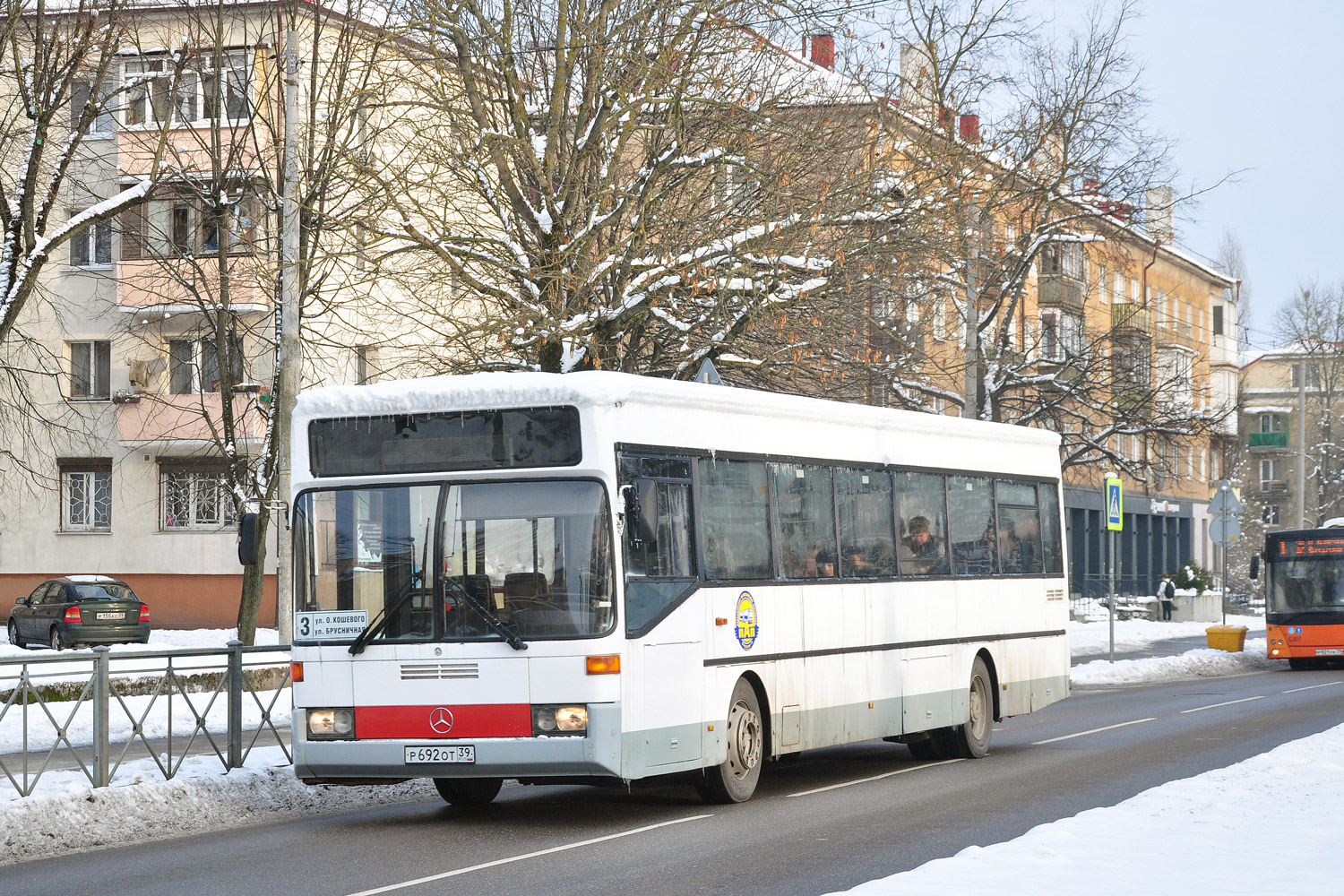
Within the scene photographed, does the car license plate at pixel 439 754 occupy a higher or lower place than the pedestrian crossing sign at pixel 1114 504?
lower

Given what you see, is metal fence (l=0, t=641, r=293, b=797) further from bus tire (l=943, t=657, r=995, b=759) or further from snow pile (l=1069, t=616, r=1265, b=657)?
snow pile (l=1069, t=616, r=1265, b=657)

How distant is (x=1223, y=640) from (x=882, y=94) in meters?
16.8

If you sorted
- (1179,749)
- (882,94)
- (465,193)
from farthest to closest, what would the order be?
1. (882,94)
2. (465,193)
3. (1179,749)

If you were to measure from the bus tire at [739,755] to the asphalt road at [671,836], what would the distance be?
0.14 m

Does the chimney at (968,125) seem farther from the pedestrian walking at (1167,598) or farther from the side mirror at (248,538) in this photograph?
the pedestrian walking at (1167,598)

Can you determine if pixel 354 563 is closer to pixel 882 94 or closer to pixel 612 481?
pixel 612 481

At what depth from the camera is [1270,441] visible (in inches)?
3957

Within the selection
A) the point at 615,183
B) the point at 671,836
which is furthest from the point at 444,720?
the point at 615,183

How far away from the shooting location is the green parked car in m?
37.9

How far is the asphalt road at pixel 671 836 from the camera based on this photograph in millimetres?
9539

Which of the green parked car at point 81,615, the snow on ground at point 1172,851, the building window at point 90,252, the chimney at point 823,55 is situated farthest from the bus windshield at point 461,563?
the building window at point 90,252

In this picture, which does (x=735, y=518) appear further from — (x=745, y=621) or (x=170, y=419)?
(x=170, y=419)

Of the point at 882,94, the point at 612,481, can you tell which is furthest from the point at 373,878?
the point at 882,94

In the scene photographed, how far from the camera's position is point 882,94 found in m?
26.0
